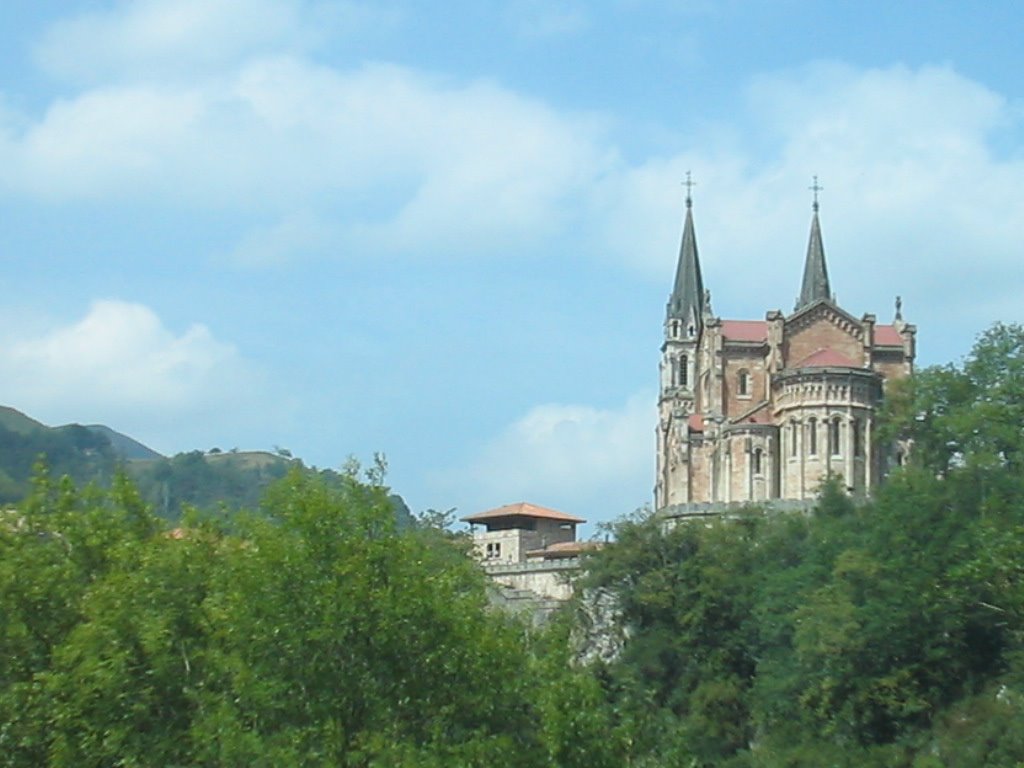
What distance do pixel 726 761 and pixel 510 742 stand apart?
982 inches

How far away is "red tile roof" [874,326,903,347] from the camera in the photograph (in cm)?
9456

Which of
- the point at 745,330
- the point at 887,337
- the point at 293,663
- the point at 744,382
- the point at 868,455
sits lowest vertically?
the point at 293,663

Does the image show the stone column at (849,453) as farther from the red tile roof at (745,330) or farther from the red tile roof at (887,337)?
the red tile roof at (745,330)

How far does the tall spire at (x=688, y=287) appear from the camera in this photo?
403 feet

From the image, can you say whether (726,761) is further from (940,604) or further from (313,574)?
(313,574)

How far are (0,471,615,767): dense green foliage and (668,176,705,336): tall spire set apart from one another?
88.7m

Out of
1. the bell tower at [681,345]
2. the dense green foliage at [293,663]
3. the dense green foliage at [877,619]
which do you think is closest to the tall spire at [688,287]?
the bell tower at [681,345]

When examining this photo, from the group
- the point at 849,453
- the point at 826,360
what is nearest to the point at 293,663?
the point at 849,453

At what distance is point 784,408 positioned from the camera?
291 ft

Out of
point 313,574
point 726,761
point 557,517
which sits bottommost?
point 726,761

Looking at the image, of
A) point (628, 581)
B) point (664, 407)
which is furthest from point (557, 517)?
point (628, 581)

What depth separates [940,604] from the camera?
49.5 metres

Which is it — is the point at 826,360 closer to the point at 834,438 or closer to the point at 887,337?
the point at 834,438

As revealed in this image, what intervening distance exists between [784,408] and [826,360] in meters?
3.54
